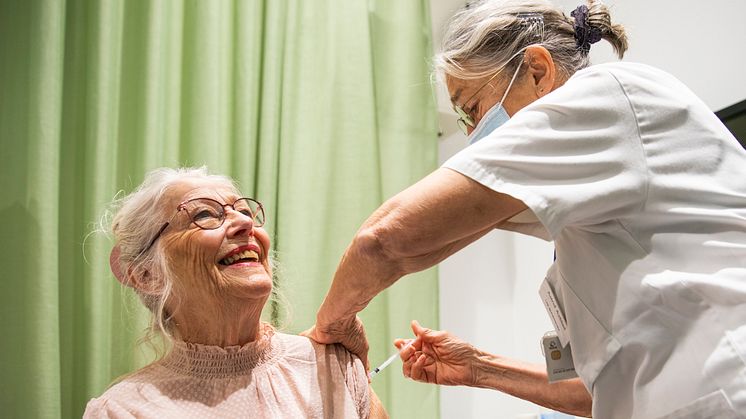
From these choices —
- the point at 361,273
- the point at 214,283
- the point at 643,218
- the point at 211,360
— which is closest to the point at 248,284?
the point at 214,283

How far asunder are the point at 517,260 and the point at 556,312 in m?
1.76

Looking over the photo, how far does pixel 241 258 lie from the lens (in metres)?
1.52

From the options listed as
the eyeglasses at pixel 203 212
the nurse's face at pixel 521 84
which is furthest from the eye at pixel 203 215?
the nurse's face at pixel 521 84

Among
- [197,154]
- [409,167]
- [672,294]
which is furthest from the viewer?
[409,167]

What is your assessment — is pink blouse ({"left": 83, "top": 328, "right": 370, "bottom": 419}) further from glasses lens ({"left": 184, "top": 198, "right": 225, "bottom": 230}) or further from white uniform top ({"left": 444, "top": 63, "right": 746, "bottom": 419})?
white uniform top ({"left": 444, "top": 63, "right": 746, "bottom": 419})

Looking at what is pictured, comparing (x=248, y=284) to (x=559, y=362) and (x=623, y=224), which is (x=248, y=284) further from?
(x=623, y=224)

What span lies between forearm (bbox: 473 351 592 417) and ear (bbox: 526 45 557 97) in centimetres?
67

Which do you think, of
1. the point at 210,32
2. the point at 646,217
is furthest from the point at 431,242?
the point at 210,32

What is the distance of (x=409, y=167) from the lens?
100 inches

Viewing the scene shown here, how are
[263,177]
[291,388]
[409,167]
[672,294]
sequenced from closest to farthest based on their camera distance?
[672,294] → [291,388] → [263,177] → [409,167]

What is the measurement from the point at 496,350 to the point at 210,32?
1.81 m

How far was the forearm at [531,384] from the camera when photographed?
1.55m

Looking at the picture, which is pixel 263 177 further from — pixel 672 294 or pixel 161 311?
pixel 672 294

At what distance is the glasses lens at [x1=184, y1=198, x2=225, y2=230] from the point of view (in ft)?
5.04
